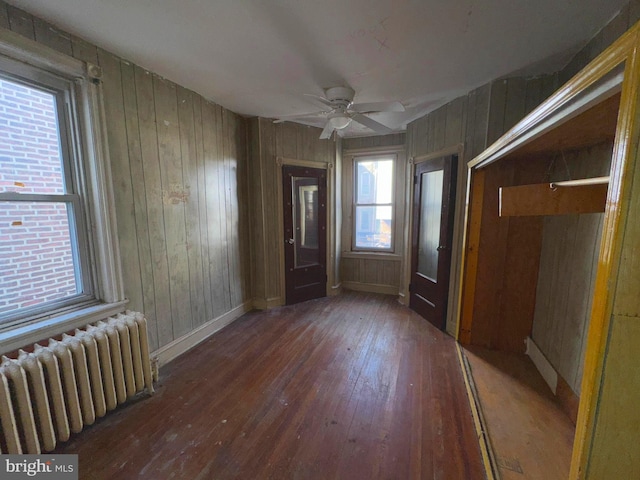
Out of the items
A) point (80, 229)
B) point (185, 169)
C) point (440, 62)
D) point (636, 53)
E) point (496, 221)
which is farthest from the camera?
point (185, 169)

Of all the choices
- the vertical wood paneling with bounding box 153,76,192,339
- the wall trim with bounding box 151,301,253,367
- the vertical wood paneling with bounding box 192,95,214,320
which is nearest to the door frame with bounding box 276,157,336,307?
the wall trim with bounding box 151,301,253,367

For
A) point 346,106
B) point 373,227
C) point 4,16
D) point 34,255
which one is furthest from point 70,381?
point 373,227

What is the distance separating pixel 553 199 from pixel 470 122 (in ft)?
5.27

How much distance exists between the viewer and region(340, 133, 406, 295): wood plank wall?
4078 millimetres

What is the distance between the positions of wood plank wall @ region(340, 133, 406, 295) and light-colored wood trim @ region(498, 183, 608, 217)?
2.79 metres

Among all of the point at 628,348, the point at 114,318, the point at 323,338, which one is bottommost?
the point at 323,338

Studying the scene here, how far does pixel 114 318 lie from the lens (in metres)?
1.86

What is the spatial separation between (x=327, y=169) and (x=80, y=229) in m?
2.93

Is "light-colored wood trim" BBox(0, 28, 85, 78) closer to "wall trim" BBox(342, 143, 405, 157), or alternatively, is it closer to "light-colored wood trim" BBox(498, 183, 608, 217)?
"light-colored wood trim" BBox(498, 183, 608, 217)

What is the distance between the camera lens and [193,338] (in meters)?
2.68

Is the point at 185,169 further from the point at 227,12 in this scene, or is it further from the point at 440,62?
the point at 440,62

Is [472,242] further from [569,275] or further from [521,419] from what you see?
[521,419]

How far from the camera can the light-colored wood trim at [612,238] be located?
551mm

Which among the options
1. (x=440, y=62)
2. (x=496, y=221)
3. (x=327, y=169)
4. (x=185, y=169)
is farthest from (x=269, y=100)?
(x=496, y=221)
